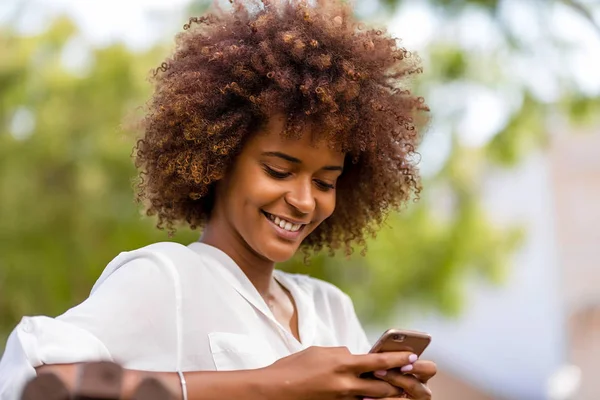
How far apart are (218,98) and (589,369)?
1543cm

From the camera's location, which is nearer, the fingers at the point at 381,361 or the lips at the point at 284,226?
the fingers at the point at 381,361

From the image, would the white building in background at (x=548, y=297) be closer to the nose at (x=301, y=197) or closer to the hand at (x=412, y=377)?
the nose at (x=301, y=197)

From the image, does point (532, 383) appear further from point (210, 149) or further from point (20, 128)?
point (210, 149)

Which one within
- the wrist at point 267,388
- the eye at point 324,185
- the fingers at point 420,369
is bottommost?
the wrist at point 267,388

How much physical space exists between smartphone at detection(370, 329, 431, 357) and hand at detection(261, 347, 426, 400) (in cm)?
5

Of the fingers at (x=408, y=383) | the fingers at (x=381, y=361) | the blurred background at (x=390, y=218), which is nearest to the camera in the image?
the fingers at (x=381, y=361)

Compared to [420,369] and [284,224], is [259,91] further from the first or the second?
[420,369]

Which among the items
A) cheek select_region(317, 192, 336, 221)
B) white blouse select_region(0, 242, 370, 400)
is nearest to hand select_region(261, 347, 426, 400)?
white blouse select_region(0, 242, 370, 400)

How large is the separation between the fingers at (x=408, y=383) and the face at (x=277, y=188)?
0.54 meters

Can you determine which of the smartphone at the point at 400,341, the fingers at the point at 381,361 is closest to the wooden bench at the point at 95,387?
the fingers at the point at 381,361

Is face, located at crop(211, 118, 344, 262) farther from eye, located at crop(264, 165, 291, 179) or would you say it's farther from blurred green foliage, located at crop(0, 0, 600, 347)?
blurred green foliage, located at crop(0, 0, 600, 347)

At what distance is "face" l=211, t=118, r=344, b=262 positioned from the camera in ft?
8.28

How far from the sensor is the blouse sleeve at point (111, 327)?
6.61ft

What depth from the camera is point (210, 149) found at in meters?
2.60
